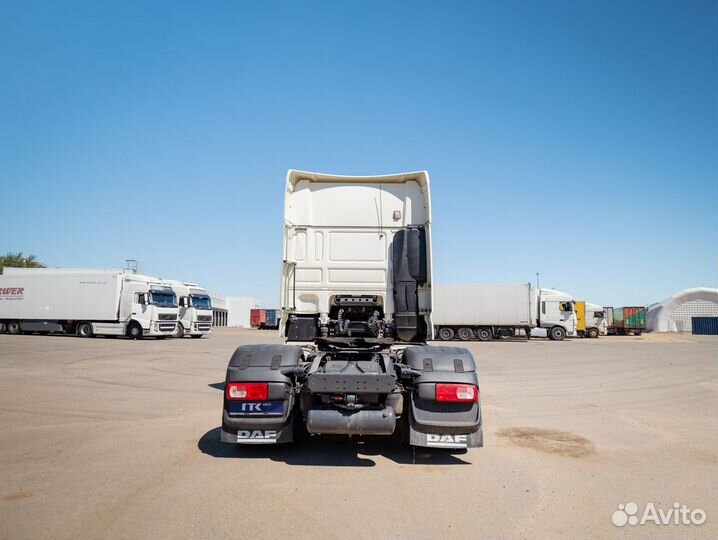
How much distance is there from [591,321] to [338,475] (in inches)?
1633

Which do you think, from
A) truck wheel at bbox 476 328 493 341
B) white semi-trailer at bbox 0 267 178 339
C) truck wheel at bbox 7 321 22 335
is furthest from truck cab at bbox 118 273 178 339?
truck wheel at bbox 476 328 493 341

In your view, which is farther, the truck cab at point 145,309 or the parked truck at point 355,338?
the truck cab at point 145,309

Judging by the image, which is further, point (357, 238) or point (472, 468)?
point (357, 238)

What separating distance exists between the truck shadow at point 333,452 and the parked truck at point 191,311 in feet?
84.5

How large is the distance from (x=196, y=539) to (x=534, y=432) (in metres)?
4.90

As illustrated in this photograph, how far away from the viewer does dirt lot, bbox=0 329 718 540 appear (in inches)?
136

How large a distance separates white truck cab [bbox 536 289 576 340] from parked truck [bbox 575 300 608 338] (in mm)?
3529

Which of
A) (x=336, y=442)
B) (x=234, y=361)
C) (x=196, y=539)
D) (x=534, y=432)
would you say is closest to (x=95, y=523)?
(x=196, y=539)

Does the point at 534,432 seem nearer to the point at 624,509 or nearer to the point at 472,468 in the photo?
the point at 472,468

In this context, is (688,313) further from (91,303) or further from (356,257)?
(356,257)

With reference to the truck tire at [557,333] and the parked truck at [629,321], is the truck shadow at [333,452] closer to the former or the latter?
the truck tire at [557,333]

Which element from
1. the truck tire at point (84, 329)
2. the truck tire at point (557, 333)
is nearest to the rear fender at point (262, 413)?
the truck tire at point (84, 329)

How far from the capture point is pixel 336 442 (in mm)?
5867

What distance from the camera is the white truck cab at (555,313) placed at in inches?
1336
